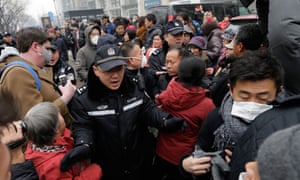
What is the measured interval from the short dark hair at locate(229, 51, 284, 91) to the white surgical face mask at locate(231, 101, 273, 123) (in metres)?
0.16

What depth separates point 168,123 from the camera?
2055 millimetres

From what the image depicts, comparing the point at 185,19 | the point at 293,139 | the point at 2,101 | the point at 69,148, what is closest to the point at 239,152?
the point at 293,139

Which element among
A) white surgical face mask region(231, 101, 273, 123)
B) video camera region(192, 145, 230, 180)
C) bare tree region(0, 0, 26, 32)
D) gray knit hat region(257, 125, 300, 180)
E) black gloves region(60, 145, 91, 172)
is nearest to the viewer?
gray knit hat region(257, 125, 300, 180)

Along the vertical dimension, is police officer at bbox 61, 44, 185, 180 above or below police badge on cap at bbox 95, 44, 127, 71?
below

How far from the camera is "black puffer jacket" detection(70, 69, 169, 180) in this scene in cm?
205

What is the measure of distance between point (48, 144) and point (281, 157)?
54.7 inches

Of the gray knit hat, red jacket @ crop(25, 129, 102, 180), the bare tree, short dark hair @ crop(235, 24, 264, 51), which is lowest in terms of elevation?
red jacket @ crop(25, 129, 102, 180)

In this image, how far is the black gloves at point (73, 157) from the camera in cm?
167

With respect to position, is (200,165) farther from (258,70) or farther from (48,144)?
(48,144)

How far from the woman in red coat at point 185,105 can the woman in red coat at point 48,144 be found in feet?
2.19

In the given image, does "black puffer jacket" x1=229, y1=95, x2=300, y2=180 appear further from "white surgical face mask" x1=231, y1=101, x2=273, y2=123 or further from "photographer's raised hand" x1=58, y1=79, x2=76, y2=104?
"photographer's raised hand" x1=58, y1=79, x2=76, y2=104

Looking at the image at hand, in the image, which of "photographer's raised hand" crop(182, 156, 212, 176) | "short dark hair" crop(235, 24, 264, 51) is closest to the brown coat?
"photographer's raised hand" crop(182, 156, 212, 176)

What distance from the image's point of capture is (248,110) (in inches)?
56.8

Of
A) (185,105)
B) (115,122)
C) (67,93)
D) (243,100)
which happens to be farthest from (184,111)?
(67,93)
